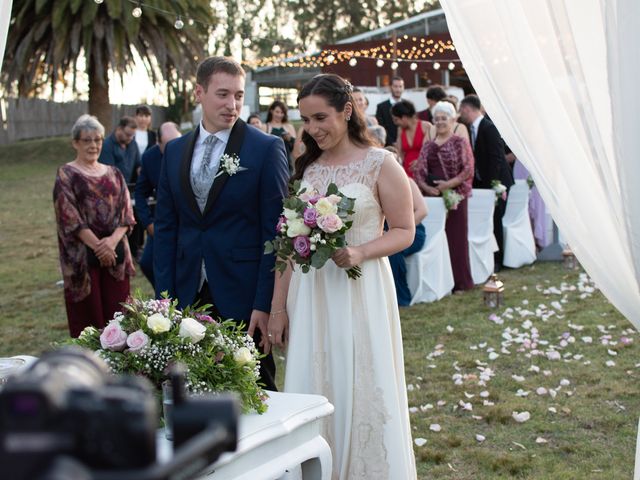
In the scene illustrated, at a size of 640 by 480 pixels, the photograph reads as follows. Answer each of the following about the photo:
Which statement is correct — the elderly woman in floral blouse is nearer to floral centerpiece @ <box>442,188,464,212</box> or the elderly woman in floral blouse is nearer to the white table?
the white table

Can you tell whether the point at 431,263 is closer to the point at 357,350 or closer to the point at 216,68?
the point at 357,350

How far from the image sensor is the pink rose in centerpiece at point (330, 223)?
3.66 meters

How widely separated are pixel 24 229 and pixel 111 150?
539 centimetres

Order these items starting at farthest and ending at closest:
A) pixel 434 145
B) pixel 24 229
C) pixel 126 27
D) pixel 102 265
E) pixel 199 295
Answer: pixel 126 27, pixel 24 229, pixel 434 145, pixel 102 265, pixel 199 295

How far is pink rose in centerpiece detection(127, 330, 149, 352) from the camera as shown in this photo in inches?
114

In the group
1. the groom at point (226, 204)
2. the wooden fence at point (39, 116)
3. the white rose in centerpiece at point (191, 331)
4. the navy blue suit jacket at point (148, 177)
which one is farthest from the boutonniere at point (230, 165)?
the wooden fence at point (39, 116)

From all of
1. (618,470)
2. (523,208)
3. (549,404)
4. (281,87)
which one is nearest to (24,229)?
(523,208)

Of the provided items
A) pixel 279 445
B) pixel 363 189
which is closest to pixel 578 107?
pixel 363 189

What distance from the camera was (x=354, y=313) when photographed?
153 inches

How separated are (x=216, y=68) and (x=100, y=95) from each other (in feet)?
57.9

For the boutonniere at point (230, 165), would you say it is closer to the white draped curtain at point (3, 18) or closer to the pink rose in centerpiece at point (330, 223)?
the pink rose in centerpiece at point (330, 223)

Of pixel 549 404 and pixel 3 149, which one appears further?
pixel 3 149

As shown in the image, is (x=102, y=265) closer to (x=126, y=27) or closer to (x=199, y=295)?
(x=199, y=295)

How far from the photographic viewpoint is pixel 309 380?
3.94m
